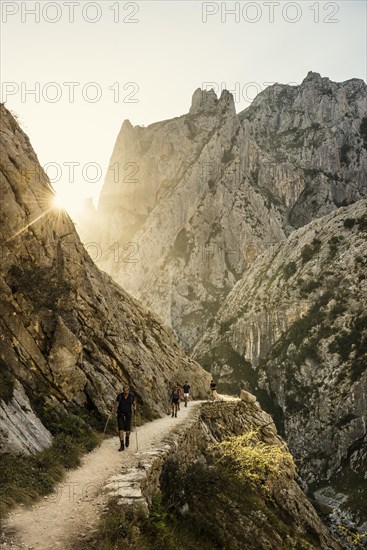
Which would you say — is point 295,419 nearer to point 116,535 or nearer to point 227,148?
point 116,535

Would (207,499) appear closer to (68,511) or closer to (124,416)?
(124,416)

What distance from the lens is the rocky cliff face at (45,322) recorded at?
1435 cm

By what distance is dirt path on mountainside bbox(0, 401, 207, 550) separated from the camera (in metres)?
6.93

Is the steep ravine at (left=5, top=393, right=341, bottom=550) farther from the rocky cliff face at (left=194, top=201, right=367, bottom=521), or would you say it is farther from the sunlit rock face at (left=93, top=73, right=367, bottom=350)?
the sunlit rock face at (left=93, top=73, right=367, bottom=350)

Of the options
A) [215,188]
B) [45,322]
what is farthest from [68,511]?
[215,188]

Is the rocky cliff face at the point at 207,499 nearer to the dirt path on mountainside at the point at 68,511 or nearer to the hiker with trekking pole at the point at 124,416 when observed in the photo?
the dirt path on mountainside at the point at 68,511

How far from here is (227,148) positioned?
13712 centimetres

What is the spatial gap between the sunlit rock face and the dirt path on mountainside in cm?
9661

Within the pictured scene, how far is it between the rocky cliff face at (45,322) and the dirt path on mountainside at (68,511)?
71.0 inches

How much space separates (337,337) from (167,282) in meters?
61.5

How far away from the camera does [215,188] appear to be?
130 meters

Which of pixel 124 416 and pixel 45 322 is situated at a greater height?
pixel 45 322

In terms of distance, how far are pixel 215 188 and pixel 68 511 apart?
419 feet

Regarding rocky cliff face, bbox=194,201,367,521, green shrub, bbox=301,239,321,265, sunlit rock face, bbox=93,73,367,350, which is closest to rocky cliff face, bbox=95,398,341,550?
rocky cliff face, bbox=194,201,367,521
